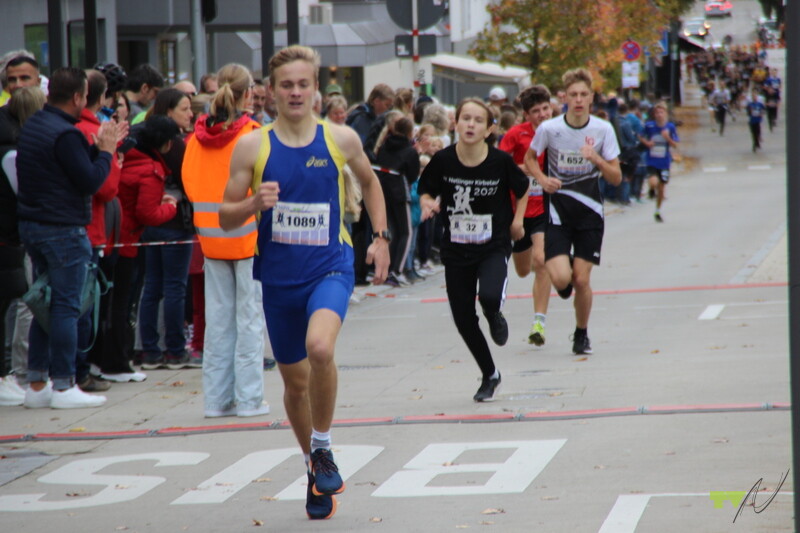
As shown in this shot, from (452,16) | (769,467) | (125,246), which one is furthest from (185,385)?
(452,16)

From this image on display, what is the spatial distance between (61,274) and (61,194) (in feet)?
1.68

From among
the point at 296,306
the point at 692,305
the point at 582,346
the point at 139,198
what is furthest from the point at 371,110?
the point at 296,306

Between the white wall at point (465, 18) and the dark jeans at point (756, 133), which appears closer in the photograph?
the dark jeans at point (756, 133)

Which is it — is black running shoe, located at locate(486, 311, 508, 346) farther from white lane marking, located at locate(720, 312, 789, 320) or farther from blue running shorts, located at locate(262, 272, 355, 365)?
white lane marking, located at locate(720, 312, 789, 320)

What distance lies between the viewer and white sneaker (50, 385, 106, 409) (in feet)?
30.8

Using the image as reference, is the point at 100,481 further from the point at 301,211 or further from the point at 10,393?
the point at 10,393

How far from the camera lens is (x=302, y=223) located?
634 centimetres

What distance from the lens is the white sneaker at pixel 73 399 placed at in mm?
9395

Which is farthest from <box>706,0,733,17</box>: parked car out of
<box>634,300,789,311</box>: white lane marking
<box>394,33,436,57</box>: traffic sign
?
<box>634,300,789,311</box>: white lane marking

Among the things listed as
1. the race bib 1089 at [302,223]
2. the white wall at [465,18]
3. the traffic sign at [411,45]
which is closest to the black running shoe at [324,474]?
the race bib 1089 at [302,223]

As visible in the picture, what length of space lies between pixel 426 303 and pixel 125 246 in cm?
558

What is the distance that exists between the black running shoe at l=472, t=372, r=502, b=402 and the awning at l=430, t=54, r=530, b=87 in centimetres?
3385

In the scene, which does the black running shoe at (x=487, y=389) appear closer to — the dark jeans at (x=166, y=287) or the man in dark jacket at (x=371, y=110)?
the dark jeans at (x=166, y=287)

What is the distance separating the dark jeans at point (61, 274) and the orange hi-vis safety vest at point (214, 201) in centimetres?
77
